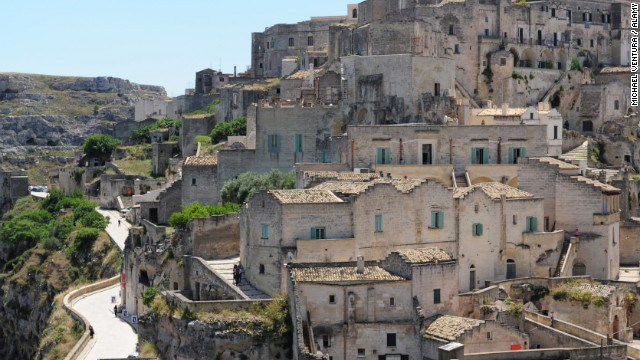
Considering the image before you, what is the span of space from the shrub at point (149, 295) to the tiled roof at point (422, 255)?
13937mm

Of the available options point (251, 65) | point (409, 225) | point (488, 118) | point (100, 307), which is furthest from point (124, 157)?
point (409, 225)

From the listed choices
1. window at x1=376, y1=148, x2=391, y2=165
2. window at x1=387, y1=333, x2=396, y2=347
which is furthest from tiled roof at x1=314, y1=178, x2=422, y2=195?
window at x1=387, y1=333, x2=396, y2=347

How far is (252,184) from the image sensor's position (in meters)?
53.0

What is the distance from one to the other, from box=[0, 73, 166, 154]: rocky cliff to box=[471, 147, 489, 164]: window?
72480 mm

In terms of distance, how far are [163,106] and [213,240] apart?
184ft

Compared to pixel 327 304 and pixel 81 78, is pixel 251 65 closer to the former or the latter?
pixel 327 304

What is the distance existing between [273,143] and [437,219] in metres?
17.2

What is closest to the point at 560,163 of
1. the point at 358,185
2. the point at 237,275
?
the point at 358,185

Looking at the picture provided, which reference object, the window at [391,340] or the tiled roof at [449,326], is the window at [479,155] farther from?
the window at [391,340]

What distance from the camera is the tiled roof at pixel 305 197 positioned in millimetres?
39688

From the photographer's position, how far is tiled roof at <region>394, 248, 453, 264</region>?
3638 centimetres

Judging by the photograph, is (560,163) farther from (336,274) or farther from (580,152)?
(336,274)

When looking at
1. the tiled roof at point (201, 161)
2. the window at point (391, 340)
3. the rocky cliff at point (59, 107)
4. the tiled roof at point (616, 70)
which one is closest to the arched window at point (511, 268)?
the window at point (391, 340)

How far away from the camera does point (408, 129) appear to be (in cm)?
5031
